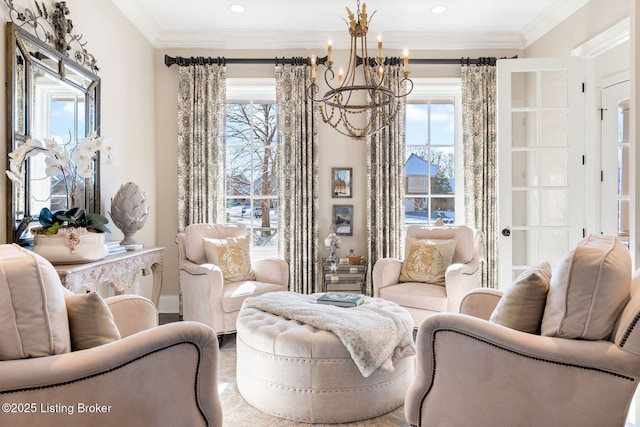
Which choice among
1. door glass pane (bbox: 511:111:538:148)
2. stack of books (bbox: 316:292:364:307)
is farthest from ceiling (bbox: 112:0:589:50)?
stack of books (bbox: 316:292:364:307)

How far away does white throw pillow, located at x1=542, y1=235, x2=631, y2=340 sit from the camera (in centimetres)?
137

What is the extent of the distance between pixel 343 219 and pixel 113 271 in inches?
94.8

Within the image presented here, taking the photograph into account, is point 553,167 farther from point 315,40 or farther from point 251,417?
point 251,417

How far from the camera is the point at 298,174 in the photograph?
4.25 m

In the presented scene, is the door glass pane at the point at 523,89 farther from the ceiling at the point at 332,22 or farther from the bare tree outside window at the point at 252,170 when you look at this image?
the bare tree outside window at the point at 252,170

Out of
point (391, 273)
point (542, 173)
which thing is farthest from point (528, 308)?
point (542, 173)

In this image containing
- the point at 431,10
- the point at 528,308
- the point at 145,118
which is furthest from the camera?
the point at 145,118

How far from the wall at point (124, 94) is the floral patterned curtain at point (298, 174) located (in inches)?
52.7

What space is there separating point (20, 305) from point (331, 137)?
3495mm

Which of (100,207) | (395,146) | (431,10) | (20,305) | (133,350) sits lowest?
(133,350)

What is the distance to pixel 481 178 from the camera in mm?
4227

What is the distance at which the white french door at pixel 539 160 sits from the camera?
3.46 m

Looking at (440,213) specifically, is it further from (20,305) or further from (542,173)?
(20,305)

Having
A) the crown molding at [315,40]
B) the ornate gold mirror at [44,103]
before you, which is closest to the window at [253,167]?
the crown molding at [315,40]
